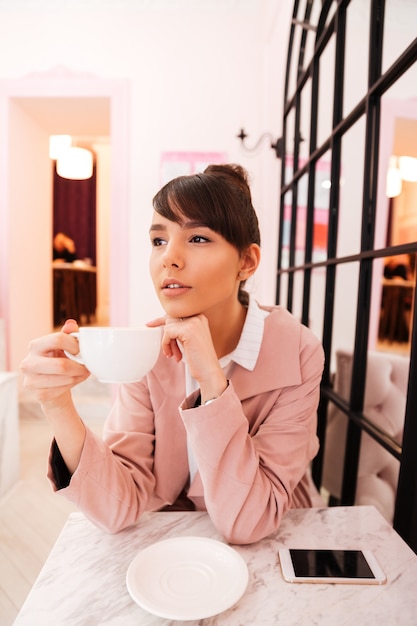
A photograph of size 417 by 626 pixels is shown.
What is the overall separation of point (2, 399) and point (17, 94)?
2232mm

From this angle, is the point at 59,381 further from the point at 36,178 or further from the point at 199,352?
the point at 36,178

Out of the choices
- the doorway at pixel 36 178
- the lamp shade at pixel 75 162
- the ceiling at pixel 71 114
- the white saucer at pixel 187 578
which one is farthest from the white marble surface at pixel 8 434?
the lamp shade at pixel 75 162

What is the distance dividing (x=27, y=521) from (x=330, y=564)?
1.83m

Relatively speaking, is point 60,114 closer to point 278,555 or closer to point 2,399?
point 2,399

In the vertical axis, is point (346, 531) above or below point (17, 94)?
below

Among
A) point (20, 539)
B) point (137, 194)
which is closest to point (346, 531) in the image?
point (20, 539)

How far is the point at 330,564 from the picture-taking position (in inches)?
23.9

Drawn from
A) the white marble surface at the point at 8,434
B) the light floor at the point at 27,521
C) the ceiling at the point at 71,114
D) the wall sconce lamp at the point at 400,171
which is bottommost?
the light floor at the point at 27,521

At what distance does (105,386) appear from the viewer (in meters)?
3.60

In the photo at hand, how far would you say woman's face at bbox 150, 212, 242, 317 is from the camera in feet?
2.71

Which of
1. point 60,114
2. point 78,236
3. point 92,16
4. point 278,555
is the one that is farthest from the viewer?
point 78,236

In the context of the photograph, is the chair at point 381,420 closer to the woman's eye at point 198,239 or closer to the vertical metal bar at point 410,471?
the vertical metal bar at point 410,471

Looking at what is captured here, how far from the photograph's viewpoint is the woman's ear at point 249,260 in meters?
0.99

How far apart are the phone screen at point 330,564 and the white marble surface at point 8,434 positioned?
Answer: 1.96m
